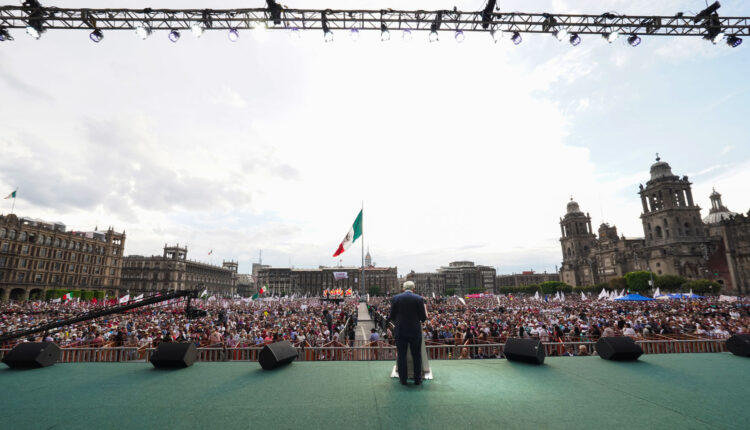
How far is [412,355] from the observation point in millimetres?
5039

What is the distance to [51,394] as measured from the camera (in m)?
4.48

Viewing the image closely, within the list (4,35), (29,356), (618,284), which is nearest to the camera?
(29,356)

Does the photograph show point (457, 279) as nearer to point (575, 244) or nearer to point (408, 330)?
point (575, 244)

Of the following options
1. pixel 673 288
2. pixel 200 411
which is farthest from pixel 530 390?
pixel 673 288

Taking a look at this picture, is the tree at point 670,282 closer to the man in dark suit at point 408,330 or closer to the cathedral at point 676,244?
the cathedral at point 676,244

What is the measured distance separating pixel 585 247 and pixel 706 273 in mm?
43399

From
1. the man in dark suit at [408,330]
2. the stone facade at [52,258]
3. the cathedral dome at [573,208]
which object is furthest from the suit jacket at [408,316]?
the cathedral dome at [573,208]

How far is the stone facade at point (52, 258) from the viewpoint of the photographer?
191 feet

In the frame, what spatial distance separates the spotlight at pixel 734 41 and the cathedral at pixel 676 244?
58176 mm

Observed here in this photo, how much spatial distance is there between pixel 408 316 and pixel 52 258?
93507 millimetres

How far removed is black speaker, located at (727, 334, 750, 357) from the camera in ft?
22.3

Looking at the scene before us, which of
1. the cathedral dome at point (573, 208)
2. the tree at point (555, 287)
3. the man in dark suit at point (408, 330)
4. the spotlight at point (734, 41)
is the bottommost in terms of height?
the tree at point (555, 287)

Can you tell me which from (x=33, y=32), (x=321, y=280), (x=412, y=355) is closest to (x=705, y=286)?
(x=412, y=355)

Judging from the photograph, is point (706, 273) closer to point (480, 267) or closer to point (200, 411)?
point (200, 411)
